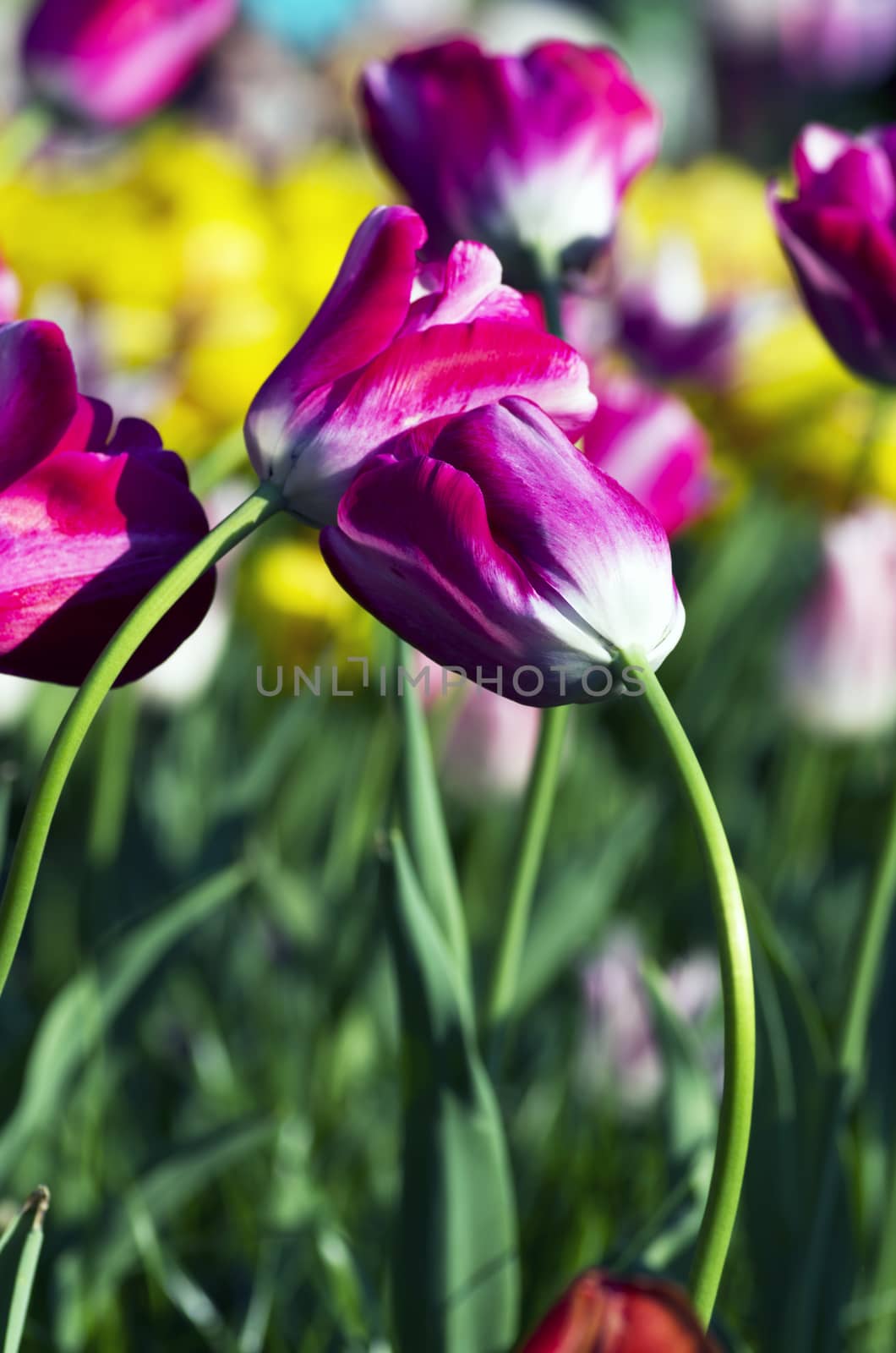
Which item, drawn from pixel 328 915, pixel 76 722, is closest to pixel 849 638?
pixel 328 915

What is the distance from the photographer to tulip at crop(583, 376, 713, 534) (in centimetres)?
63

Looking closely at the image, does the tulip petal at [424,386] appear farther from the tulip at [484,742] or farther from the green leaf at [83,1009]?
the tulip at [484,742]

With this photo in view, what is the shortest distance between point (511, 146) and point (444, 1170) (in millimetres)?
336

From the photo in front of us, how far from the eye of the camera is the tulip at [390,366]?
0.29 meters

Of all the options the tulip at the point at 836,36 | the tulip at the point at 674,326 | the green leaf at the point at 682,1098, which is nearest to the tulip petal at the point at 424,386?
the green leaf at the point at 682,1098

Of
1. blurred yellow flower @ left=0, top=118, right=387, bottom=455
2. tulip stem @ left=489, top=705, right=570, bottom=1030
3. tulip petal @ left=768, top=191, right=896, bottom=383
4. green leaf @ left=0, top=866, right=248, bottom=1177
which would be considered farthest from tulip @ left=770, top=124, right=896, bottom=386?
blurred yellow flower @ left=0, top=118, right=387, bottom=455

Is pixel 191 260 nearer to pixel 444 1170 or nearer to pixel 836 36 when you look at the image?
pixel 444 1170

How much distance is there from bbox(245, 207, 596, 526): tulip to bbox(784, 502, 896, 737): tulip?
0.55m

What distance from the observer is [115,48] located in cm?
86

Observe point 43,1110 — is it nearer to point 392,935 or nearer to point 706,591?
point 392,935

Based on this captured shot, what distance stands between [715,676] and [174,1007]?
0.51m

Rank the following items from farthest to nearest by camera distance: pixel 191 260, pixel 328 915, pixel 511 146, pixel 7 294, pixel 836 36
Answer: pixel 836 36 → pixel 191 260 → pixel 328 915 → pixel 511 146 → pixel 7 294

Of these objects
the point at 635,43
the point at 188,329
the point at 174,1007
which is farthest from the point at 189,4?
the point at 635,43

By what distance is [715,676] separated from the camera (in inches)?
44.2
